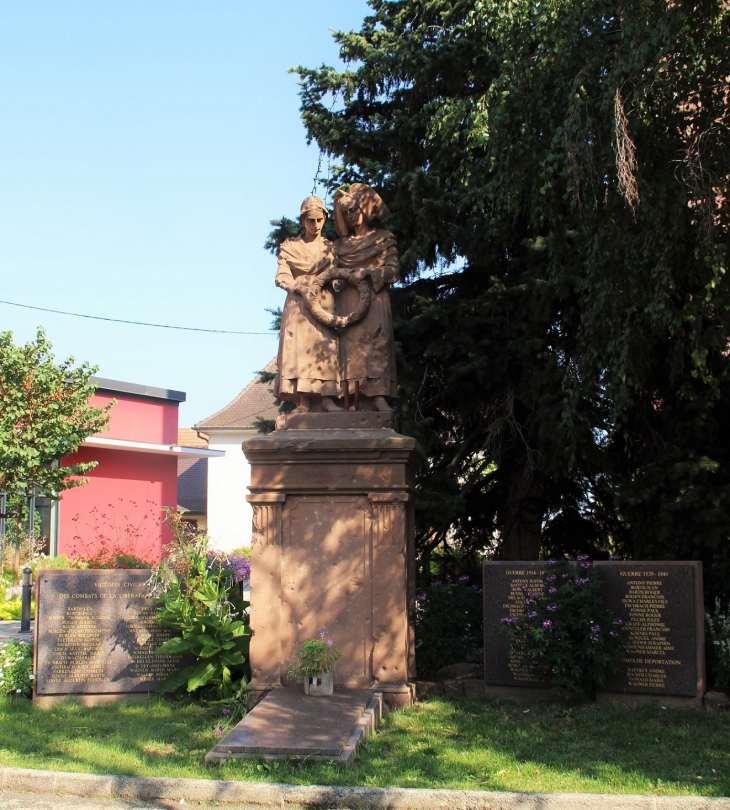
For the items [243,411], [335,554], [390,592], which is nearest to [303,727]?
[390,592]

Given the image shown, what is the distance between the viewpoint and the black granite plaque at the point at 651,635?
804 centimetres

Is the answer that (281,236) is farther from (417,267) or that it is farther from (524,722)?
(524,722)

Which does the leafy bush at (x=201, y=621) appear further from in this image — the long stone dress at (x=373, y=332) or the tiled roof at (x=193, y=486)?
the tiled roof at (x=193, y=486)

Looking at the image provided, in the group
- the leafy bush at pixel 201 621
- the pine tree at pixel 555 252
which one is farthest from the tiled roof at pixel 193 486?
Result: the leafy bush at pixel 201 621

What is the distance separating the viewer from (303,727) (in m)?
6.70

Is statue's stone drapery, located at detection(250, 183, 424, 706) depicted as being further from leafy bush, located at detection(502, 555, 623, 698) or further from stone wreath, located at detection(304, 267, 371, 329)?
leafy bush, located at detection(502, 555, 623, 698)

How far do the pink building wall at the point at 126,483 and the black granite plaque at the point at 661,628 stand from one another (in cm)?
1598

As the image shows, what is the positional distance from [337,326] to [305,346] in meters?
0.37

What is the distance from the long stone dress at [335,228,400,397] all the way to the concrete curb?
4.14m

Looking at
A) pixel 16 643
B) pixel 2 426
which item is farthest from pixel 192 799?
pixel 2 426

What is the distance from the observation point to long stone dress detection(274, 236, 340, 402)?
8805 mm

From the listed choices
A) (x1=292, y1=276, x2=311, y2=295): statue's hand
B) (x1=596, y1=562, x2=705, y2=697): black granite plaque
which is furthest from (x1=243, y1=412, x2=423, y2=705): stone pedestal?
(x1=596, y1=562, x2=705, y2=697): black granite plaque

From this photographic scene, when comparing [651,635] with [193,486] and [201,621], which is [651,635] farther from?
[193,486]

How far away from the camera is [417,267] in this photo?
1277cm
